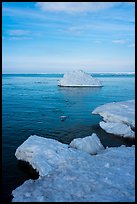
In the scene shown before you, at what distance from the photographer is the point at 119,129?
623 inches

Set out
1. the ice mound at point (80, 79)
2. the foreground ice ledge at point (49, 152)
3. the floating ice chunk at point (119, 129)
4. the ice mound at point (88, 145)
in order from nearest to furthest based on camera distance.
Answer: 1. the foreground ice ledge at point (49, 152)
2. the ice mound at point (88, 145)
3. the floating ice chunk at point (119, 129)
4. the ice mound at point (80, 79)

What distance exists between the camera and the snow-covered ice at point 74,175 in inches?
279

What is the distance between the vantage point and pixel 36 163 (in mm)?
9680

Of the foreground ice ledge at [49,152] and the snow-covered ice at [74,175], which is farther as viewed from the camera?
the foreground ice ledge at [49,152]

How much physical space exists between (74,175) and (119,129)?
317 inches

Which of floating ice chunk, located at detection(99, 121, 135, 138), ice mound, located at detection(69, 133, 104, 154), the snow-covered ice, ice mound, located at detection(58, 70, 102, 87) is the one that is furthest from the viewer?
ice mound, located at detection(58, 70, 102, 87)

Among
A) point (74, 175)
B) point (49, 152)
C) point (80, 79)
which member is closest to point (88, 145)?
point (49, 152)

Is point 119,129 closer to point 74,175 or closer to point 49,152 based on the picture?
point 49,152

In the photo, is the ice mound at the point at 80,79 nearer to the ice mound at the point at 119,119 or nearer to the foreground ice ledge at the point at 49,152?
the ice mound at the point at 119,119

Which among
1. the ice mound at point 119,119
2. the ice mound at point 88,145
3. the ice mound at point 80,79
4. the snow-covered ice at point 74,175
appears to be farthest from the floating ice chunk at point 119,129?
the ice mound at point 80,79

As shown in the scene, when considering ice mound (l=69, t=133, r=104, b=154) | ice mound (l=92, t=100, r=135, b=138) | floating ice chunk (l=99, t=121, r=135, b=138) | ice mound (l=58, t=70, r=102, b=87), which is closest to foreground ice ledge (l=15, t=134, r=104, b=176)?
ice mound (l=69, t=133, r=104, b=154)

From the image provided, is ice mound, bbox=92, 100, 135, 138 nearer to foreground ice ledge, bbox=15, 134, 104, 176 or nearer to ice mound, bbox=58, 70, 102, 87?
foreground ice ledge, bbox=15, 134, 104, 176

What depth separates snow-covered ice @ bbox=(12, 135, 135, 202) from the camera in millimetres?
7082

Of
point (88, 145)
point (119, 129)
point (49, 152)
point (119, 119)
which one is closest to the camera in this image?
point (49, 152)
